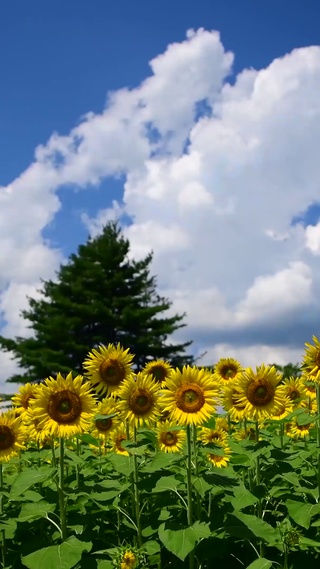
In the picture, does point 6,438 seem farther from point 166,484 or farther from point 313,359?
point 313,359

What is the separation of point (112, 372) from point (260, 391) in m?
1.38

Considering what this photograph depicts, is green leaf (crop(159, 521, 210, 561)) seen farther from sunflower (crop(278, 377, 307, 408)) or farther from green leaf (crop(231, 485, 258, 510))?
sunflower (crop(278, 377, 307, 408))

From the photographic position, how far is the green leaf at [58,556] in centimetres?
509

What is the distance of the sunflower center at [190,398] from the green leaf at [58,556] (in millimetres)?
1257

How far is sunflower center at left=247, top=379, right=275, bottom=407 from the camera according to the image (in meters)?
6.41

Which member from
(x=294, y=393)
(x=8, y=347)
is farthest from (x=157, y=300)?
(x=294, y=393)

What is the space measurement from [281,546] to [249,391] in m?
1.41

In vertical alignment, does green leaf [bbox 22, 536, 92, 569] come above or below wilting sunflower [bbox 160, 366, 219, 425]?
below

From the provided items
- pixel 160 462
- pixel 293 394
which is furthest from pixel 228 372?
pixel 160 462

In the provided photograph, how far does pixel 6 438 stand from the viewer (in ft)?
22.4

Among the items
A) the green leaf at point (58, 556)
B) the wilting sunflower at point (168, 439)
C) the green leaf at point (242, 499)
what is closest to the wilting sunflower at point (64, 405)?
the green leaf at point (58, 556)

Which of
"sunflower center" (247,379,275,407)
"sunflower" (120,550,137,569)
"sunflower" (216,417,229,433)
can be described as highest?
"sunflower" (216,417,229,433)

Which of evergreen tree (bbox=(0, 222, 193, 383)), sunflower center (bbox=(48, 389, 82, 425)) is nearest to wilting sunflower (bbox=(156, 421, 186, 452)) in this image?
sunflower center (bbox=(48, 389, 82, 425))

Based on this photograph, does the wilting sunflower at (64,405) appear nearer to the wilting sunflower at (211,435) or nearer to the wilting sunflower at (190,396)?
the wilting sunflower at (190,396)
